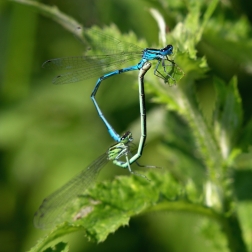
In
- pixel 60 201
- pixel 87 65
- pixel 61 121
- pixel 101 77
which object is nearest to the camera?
pixel 60 201

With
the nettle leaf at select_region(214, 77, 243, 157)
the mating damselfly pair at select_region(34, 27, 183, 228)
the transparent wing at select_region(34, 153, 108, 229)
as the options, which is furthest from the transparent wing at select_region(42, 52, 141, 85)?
the transparent wing at select_region(34, 153, 108, 229)

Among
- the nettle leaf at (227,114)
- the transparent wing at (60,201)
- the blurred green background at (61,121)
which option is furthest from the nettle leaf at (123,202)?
the blurred green background at (61,121)

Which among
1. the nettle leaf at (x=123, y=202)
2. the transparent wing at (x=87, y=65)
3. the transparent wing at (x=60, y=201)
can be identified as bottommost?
the nettle leaf at (x=123, y=202)

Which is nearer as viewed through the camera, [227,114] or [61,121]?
[227,114]

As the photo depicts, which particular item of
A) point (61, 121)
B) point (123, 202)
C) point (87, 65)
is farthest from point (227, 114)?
point (61, 121)

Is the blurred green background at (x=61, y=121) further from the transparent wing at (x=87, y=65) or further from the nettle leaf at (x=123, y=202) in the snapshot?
the nettle leaf at (x=123, y=202)

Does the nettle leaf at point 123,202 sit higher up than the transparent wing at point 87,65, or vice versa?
the transparent wing at point 87,65

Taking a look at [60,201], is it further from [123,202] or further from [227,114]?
[227,114]
